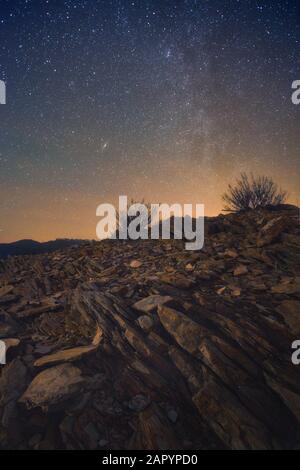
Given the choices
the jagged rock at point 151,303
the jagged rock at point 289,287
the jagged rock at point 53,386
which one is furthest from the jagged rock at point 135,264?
the jagged rock at point 53,386

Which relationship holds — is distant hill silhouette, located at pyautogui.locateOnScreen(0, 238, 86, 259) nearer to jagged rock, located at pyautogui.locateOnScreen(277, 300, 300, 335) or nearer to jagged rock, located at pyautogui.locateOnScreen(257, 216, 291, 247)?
jagged rock, located at pyautogui.locateOnScreen(257, 216, 291, 247)

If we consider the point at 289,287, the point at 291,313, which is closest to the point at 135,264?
the point at 289,287

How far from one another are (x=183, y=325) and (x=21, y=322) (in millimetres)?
4039

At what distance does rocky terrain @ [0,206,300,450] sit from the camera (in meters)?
3.68

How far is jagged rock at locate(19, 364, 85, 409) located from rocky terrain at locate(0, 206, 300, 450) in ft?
0.05

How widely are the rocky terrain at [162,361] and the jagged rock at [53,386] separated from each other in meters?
0.02

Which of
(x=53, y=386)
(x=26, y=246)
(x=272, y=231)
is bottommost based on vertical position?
(x=26, y=246)

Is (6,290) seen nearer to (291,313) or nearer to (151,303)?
(151,303)

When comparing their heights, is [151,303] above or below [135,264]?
below

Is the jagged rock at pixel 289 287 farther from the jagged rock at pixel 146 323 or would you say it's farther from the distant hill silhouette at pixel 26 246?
the distant hill silhouette at pixel 26 246

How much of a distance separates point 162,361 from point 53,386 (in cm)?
182

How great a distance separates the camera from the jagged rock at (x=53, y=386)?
3857 mm

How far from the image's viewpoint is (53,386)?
4027mm
